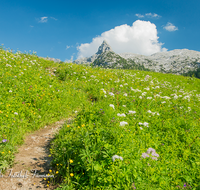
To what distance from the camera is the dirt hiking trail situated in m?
3.29

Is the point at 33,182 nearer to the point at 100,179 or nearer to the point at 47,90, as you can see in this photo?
the point at 100,179

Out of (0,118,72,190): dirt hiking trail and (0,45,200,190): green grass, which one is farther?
(0,118,72,190): dirt hiking trail

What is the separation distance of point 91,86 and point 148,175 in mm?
8403

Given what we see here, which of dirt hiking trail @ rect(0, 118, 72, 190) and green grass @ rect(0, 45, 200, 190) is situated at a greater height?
green grass @ rect(0, 45, 200, 190)

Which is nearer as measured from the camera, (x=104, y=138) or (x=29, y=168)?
(x=104, y=138)

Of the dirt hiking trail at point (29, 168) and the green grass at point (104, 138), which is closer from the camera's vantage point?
the green grass at point (104, 138)

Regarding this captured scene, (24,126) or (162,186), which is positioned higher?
(24,126)

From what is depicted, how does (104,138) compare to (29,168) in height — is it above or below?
above

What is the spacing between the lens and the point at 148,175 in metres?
2.83

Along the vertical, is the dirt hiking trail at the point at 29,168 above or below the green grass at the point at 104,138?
below

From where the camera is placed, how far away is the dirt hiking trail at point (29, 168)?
10.8 ft

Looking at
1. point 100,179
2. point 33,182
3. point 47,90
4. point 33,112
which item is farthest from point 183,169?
point 47,90

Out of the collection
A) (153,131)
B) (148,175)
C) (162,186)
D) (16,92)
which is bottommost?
(162,186)

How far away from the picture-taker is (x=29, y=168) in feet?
12.3
